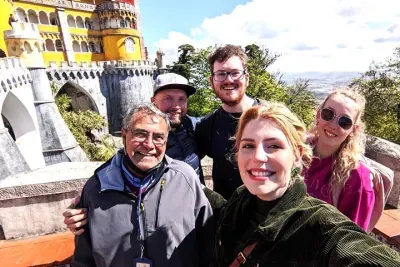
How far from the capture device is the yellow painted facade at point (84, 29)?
27.8 metres

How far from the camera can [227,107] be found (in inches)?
90.3

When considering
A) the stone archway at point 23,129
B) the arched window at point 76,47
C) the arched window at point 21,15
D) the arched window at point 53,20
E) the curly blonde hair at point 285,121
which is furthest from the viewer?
the arched window at point 76,47

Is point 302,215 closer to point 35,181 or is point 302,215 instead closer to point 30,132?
point 35,181

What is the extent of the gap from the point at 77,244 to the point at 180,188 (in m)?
0.77

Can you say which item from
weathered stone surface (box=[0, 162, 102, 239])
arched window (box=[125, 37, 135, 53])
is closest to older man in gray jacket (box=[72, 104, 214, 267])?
weathered stone surface (box=[0, 162, 102, 239])

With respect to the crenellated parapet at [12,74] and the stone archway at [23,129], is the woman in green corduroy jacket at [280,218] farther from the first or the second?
the stone archway at [23,129]

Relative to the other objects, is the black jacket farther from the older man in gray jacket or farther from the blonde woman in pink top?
the blonde woman in pink top

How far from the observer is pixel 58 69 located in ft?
82.0

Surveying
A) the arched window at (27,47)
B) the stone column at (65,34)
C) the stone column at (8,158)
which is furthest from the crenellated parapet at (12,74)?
the stone column at (65,34)

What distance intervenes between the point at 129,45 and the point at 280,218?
1327 inches

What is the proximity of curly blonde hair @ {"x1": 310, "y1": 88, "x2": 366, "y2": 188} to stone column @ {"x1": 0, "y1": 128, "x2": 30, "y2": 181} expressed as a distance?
13125mm

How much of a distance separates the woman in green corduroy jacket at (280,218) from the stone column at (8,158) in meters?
12.9

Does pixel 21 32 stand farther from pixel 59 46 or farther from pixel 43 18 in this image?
pixel 43 18

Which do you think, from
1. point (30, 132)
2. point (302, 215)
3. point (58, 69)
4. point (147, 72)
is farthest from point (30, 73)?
point (302, 215)
